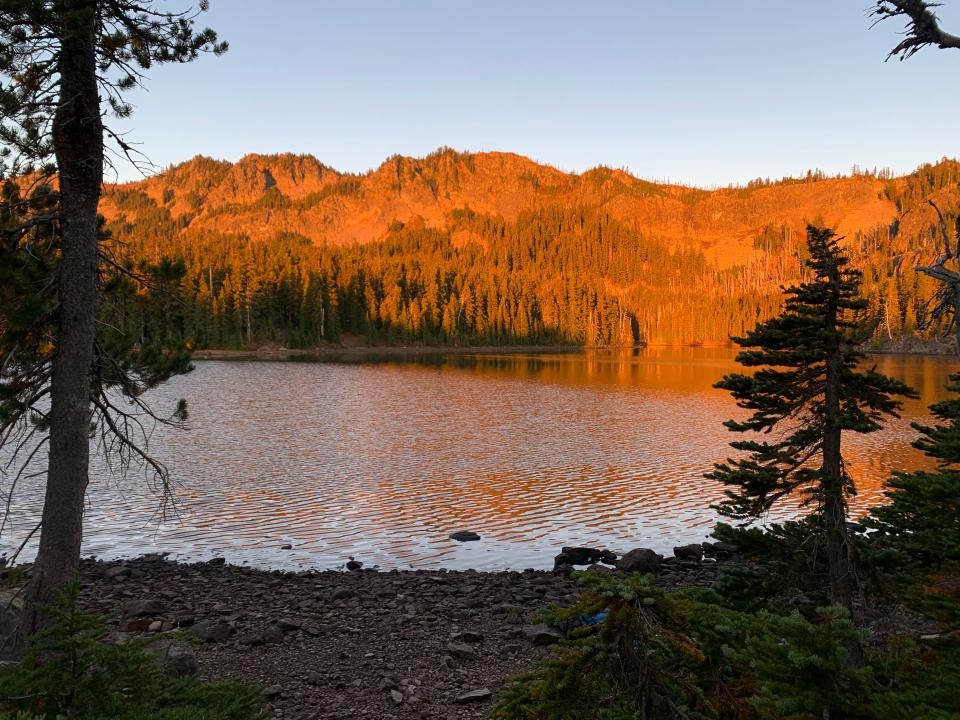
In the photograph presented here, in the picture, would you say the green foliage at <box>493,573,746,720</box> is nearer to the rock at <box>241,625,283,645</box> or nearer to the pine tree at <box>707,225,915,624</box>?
the pine tree at <box>707,225,915,624</box>

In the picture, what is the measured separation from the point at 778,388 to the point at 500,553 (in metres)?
12.1

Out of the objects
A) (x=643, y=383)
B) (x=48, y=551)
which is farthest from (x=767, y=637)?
(x=643, y=383)

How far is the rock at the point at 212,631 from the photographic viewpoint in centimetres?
1255

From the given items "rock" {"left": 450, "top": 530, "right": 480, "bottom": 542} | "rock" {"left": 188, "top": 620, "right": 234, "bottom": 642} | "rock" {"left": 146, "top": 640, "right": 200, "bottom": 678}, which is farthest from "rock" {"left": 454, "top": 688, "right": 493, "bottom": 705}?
"rock" {"left": 450, "top": 530, "right": 480, "bottom": 542}

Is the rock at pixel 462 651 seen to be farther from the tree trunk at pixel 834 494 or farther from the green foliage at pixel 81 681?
the tree trunk at pixel 834 494

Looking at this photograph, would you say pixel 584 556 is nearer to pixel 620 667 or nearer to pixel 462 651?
pixel 462 651

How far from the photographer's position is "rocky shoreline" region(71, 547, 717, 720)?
10188mm

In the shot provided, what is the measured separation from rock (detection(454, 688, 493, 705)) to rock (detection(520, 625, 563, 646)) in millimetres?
2406

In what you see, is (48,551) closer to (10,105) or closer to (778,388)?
(10,105)

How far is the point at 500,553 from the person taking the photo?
20.4m

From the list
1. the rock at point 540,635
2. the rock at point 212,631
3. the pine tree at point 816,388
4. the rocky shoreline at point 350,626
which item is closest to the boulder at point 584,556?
the rocky shoreline at point 350,626

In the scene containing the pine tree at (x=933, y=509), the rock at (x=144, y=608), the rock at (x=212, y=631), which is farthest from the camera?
the rock at (x=144, y=608)

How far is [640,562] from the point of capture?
59.1 ft

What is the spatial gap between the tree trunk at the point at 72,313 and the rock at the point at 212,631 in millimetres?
3889
